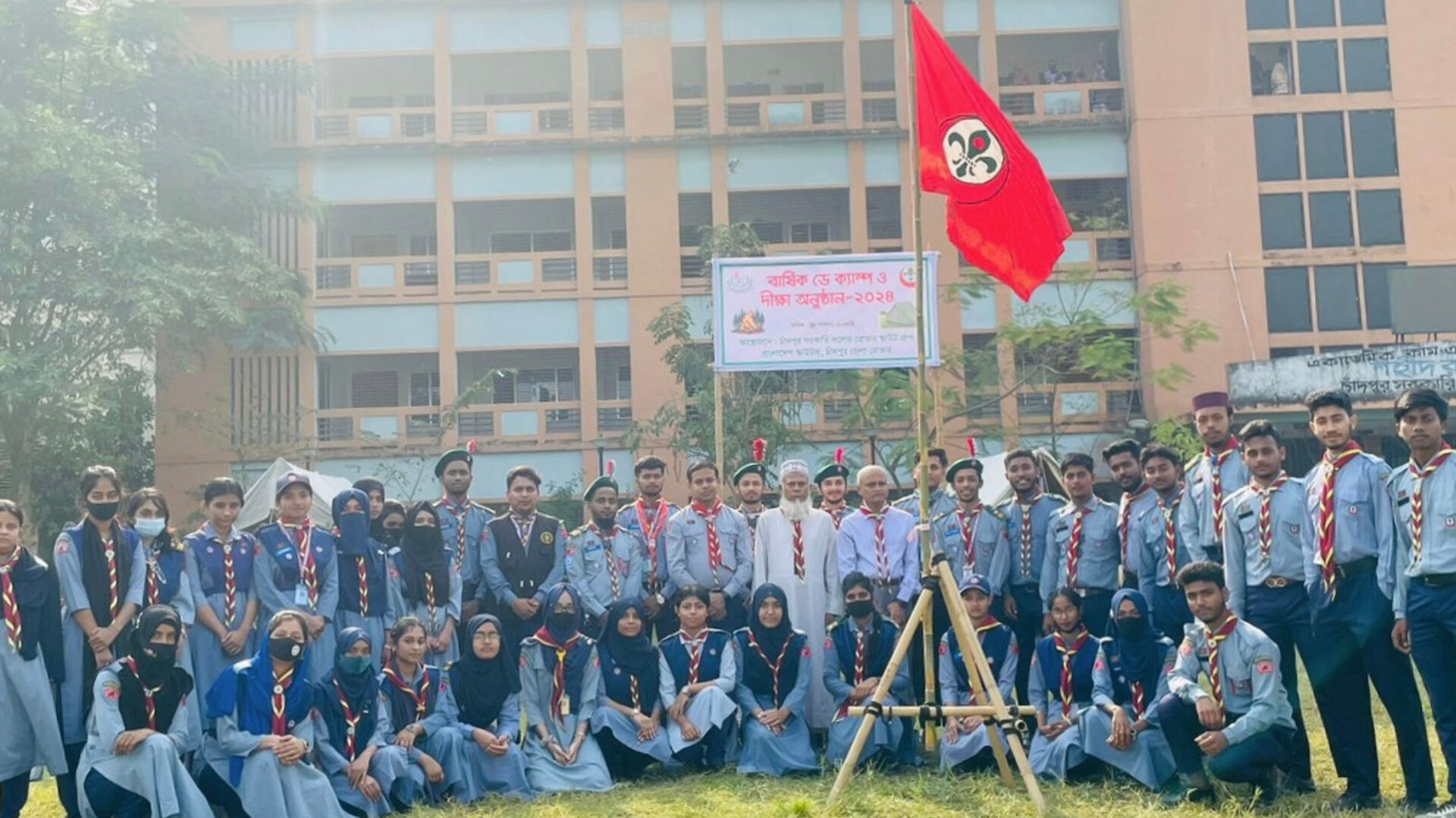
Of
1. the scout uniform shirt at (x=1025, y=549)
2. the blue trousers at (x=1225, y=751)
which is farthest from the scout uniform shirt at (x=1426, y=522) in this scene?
the scout uniform shirt at (x=1025, y=549)

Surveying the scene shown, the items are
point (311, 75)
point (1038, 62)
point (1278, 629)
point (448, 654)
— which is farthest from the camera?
point (1038, 62)

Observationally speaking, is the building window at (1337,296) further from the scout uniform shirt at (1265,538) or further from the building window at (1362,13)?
the scout uniform shirt at (1265,538)

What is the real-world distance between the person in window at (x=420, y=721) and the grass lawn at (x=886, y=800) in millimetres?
220

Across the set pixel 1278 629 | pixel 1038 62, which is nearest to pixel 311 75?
pixel 1038 62

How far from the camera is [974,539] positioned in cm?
875

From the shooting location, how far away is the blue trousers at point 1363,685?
655 centimetres

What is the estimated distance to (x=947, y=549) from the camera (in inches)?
347

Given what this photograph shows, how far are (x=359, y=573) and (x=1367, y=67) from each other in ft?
68.3

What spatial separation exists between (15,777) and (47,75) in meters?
14.9

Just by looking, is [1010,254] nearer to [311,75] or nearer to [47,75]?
[47,75]

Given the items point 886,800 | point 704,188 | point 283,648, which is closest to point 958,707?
point 886,800

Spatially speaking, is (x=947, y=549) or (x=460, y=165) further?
(x=460, y=165)

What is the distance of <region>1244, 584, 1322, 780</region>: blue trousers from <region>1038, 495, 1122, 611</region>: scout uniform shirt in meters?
1.20

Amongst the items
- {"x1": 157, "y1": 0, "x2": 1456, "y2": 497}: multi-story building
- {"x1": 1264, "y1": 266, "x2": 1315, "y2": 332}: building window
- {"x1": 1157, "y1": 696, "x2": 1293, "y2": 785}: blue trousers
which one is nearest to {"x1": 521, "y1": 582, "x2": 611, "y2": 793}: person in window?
{"x1": 1157, "y1": 696, "x2": 1293, "y2": 785}: blue trousers
